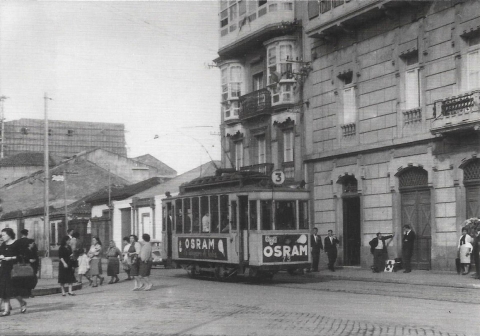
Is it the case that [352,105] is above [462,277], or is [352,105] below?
above

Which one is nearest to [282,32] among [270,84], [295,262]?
[270,84]

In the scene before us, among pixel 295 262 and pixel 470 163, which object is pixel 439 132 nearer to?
pixel 470 163

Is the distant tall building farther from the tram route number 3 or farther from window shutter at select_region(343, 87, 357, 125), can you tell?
the tram route number 3

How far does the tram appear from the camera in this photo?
2092cm

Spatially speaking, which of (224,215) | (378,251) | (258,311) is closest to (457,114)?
(378,251)

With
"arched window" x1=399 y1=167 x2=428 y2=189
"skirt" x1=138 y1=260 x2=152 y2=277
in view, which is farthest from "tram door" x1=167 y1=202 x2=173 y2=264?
"arched window" x1=399 y1=167 x2=428 y2=189

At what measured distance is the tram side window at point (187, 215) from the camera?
24375 millimetres

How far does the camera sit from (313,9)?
30.7 meters

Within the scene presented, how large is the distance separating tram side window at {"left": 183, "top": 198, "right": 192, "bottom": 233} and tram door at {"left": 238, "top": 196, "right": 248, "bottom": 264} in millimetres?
3314

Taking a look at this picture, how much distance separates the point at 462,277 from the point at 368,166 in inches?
279

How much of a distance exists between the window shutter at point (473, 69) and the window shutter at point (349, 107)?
5937 millimetres

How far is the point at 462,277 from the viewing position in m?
21.4

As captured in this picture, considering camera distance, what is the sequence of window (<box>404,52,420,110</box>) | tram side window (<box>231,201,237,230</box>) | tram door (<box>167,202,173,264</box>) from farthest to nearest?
tram door (<box>167,202,173,264</box>) → window (<box>404,52,420,110</box>) → tram side window (<box>231,201,237,230</box>)

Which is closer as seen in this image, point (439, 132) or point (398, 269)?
point (439, 132)
